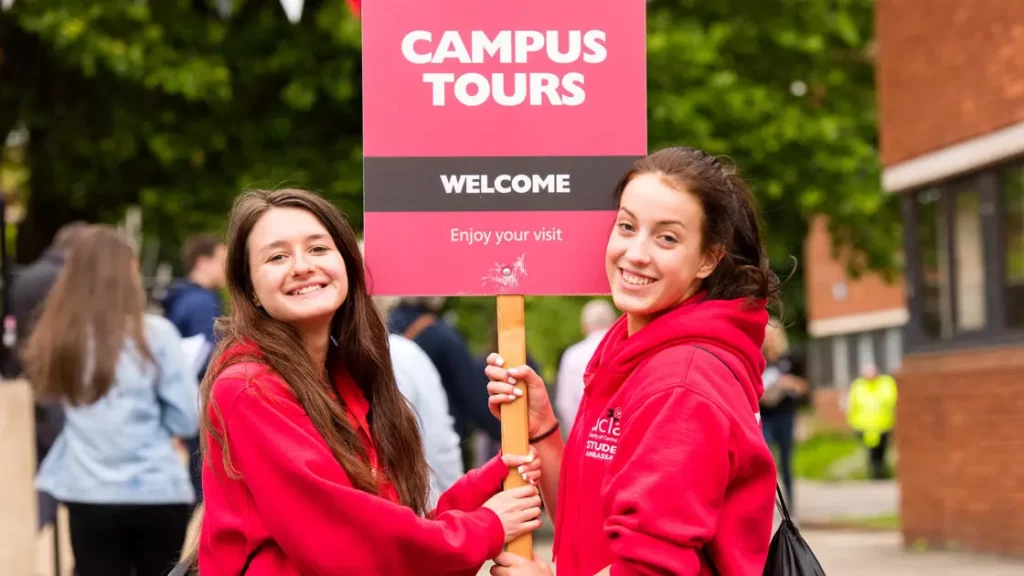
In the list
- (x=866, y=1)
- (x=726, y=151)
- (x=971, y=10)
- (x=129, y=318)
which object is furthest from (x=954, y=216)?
(x=129, y=318)

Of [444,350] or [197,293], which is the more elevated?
[197,293]

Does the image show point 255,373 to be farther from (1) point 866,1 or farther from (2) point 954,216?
(1) point 866,1

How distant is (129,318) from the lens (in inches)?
246

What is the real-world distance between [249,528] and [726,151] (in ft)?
42.7

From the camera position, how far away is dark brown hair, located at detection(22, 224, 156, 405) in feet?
20.1

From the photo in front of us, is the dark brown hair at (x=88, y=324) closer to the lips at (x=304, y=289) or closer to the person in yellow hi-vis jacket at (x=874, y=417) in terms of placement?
the lips at (x=304, y=289)

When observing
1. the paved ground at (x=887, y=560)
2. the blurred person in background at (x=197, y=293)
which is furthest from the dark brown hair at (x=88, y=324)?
the paved ground at (x=887, y=560)

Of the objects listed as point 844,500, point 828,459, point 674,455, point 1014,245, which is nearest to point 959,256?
point 1014,245

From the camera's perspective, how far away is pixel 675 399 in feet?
10.1

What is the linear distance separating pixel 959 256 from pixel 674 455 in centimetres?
972

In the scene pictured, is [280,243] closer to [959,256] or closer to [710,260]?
[710,260]

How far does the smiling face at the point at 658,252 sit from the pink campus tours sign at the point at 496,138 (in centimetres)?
43

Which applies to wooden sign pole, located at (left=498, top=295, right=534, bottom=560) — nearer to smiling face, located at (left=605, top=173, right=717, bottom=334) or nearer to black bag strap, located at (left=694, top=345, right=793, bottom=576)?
smiling face, located at (left=605, top=173, right=717, bottom=334)

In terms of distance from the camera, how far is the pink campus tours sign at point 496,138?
12.5ft
